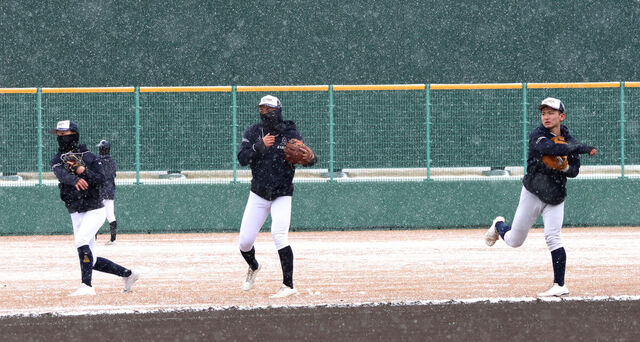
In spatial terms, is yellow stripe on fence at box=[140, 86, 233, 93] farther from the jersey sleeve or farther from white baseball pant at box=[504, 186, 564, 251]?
white baseball pant at box=[504, 186, 564, 251]

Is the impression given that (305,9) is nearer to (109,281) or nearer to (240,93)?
(240,93)

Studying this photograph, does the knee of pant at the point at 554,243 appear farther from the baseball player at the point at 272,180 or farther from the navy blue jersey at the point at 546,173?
the baseball player at the point at 272,180

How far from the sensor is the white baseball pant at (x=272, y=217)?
929 centimetres

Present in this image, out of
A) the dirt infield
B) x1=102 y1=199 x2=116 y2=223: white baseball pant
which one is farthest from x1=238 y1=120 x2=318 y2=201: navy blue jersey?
x1=102 y1=199 x2=116 y2=223: white baseball pant

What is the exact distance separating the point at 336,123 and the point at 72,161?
8.83 metres

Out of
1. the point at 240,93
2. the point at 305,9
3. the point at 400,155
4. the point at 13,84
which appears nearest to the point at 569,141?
the point at 400,155

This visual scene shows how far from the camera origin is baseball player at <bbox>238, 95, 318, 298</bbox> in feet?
30.5

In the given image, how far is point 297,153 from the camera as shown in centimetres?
923

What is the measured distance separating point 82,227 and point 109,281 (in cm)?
143

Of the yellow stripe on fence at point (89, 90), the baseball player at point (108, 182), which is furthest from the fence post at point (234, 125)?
the baseball player at point (108, 182)

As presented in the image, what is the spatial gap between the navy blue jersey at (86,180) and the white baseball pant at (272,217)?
1.48 meters

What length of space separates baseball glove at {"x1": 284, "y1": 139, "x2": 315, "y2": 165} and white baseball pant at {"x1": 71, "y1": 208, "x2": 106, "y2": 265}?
1.95m

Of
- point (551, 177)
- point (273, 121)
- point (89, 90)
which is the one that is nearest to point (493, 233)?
point (551, 177)

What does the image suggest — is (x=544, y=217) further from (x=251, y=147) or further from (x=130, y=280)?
(x=130, y=280)
